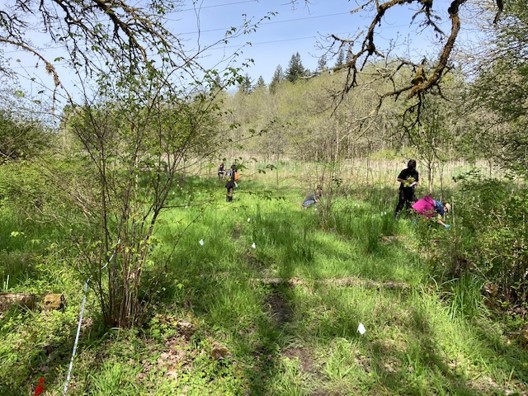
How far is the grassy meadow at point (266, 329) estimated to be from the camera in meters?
2.45

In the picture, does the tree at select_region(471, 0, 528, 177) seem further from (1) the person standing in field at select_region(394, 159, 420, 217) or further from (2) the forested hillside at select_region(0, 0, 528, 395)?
(2) the forested hillside at select_region(0, 0, 528, 395)

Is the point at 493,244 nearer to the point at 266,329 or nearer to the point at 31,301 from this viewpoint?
the point at 266,329

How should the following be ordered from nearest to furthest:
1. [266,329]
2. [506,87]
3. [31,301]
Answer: [266,329], [31,301], [506,87]

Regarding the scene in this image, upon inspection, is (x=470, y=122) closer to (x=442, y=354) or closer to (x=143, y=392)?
(x=442, y=354)

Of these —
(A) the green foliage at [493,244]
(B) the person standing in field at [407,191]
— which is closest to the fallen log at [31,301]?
(A) the green foliage at [493,244]

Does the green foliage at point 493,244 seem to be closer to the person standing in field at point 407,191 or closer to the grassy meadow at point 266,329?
the grassy meadow at point 266,329

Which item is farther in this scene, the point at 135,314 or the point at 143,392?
the point at 135,314

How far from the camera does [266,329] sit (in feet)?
10.1

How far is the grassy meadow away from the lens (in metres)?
2.45

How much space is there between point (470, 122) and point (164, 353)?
8796mm

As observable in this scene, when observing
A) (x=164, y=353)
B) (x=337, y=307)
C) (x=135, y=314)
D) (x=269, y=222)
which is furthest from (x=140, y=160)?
(x=269, y=222)

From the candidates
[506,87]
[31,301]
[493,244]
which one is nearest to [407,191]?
[506,87]

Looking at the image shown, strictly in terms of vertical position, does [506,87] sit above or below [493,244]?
above

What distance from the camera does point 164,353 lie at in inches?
107
